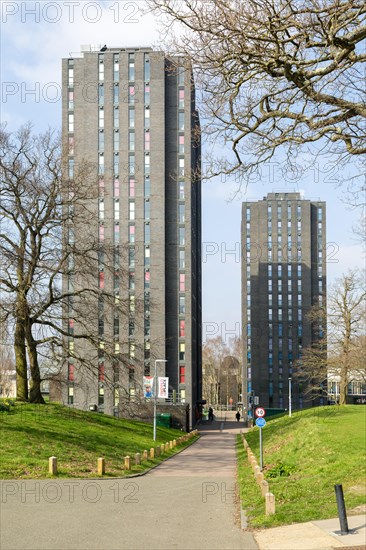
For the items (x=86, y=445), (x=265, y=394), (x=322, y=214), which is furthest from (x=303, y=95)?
(x=322, y=214)

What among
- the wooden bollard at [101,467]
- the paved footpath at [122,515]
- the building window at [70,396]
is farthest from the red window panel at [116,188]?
the wooden bollard at [101,467]

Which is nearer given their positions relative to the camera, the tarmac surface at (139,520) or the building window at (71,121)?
the tarmac surface at (139,520)

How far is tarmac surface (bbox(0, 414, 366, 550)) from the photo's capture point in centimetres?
1198

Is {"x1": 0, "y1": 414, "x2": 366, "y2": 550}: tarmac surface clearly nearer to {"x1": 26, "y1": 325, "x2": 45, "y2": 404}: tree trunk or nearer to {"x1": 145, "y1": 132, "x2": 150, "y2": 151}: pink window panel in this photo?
{"x1": 26, "y1": 325, "x2": 45, "y2": 404}: tree trunk

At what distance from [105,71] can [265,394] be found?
86196 millimetres

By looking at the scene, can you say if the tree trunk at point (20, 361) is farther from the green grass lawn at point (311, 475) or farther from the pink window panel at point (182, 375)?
the pink window panel at point (182, 375)

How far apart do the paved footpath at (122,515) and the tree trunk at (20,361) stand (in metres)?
13.8

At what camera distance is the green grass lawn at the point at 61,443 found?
22859 mm

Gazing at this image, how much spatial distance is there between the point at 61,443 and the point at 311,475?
11589 mm

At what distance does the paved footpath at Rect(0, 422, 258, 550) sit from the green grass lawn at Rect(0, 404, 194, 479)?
1.73 metres

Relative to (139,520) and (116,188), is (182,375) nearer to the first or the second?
(116,188)

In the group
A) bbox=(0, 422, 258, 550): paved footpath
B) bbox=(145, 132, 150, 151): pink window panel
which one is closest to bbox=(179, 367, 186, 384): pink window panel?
bbox=(145, 132, 150, 151): pink window panel

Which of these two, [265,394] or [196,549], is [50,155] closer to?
[196,549]

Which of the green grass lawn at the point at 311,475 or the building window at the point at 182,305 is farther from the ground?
the building window at the point at 182,305
